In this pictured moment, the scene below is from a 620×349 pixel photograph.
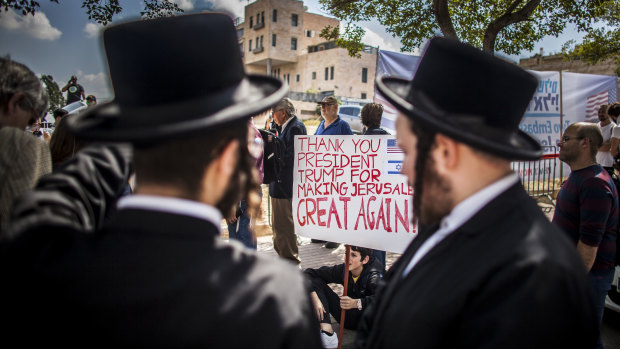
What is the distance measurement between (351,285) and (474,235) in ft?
9.42

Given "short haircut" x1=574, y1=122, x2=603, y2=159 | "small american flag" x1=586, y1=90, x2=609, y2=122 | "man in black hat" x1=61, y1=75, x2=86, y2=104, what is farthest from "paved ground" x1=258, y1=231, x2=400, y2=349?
"small american flag" x1=586, y1=90, x2=609, y2=122

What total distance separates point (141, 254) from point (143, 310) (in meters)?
0.13

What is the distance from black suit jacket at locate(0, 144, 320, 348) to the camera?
2.86 feet

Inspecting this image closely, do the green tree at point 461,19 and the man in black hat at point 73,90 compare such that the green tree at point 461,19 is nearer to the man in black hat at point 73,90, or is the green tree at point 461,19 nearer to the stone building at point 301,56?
the man in black hat at point 73,90

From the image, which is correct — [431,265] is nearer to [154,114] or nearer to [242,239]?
[154,114]

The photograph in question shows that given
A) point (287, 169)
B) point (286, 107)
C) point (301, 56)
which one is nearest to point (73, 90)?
point (286, 107)

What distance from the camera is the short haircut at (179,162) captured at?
99 cm

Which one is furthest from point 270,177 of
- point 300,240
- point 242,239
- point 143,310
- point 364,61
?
point 364,61

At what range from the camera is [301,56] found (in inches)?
2176

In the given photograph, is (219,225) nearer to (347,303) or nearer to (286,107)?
(347,303)

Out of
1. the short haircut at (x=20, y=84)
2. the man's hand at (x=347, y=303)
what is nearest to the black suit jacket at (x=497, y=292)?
the short haircut at (x=20, y=84)

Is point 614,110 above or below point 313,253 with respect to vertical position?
above

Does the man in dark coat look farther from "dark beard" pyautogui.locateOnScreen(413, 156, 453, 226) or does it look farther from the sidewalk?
"dark beard" pyautogui.locateOnScreen(413, 156, 453, 226)

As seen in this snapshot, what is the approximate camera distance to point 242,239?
4590 mm
